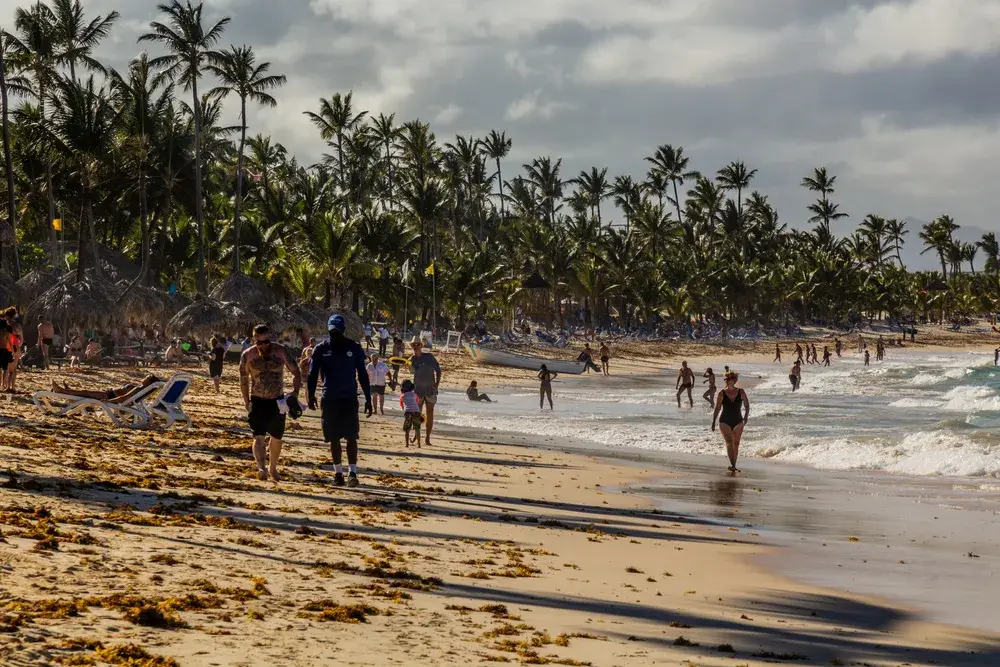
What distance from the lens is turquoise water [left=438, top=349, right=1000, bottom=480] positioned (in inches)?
762

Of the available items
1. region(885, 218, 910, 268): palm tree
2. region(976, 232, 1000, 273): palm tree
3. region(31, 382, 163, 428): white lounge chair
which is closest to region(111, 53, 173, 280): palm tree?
region(31, 382, 163, 428): white lounge chair

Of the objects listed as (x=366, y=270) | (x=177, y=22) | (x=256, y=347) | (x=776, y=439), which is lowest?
(x=776, y=439)

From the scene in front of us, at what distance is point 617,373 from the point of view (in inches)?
2148

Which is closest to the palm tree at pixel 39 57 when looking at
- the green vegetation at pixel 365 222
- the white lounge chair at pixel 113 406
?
the green vegetation at pixel 365 222

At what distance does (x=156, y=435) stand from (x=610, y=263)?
2774 inches

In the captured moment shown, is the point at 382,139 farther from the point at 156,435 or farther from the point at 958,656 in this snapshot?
the point at 958,656

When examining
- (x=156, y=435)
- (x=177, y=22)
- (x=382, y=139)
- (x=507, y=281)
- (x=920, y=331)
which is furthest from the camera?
(x=920, y=331)

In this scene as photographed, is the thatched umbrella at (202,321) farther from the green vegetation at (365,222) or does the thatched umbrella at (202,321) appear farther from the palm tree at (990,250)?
the palm tree at (990,250)

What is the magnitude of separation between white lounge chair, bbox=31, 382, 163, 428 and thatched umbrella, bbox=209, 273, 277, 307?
25.1 metres

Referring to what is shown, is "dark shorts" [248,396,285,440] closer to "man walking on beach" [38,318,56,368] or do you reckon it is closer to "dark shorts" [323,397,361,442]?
"dark shorts" [323,397,361,442]

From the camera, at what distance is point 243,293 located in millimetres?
40875

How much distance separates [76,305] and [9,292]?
1.80 meters

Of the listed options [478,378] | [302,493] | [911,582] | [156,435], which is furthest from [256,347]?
[478,378]

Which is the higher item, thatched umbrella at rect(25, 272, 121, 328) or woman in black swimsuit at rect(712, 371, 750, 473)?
thatched umbrella at rect(25, 272, 121, 328)
